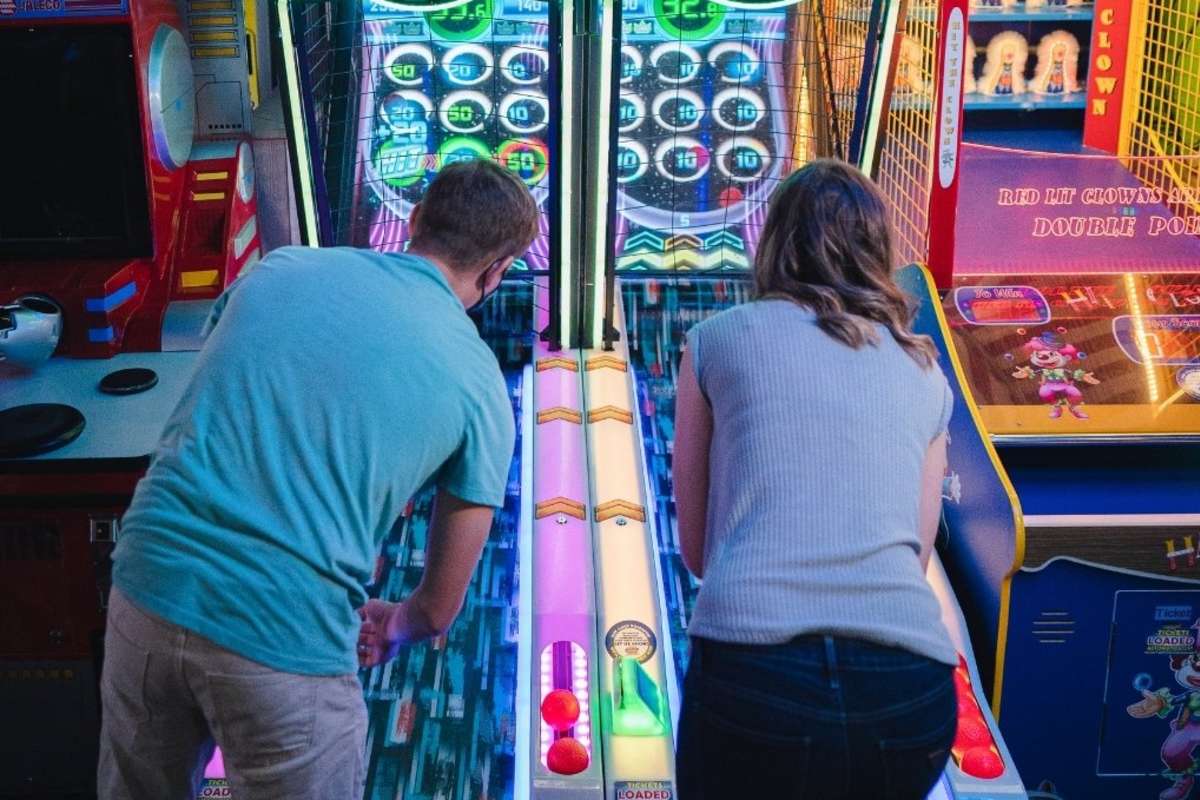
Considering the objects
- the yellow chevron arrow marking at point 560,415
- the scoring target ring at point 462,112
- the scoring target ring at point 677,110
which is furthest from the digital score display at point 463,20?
the yellow chevron arrow marking at point 560,415

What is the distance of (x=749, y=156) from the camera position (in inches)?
127

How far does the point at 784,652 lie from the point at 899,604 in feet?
0.48

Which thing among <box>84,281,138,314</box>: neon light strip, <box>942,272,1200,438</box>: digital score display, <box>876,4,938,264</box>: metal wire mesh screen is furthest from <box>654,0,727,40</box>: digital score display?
<box>84,281,138,314</box>: neon light strip

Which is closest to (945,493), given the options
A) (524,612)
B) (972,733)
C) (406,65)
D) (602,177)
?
(972,733)

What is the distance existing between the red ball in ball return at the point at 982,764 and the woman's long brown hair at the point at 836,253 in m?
0.86

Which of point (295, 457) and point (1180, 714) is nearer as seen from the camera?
point (295, 457)

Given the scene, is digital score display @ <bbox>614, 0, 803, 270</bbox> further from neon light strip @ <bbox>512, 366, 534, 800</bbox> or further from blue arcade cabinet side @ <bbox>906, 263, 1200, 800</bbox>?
blue arcade cabinet side @ <bbox>906, 263, 1200, 800</bbox>

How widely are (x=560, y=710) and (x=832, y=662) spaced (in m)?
0.87

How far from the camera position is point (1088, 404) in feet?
8.41

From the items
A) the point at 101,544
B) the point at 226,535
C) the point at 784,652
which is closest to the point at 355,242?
the point at 101,544

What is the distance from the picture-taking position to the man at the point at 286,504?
1436 millimetres

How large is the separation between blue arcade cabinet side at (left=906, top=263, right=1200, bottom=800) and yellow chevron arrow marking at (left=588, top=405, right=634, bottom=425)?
735 mm

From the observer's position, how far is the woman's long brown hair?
1549mm

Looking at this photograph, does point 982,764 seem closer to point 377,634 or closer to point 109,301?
point 377,634
